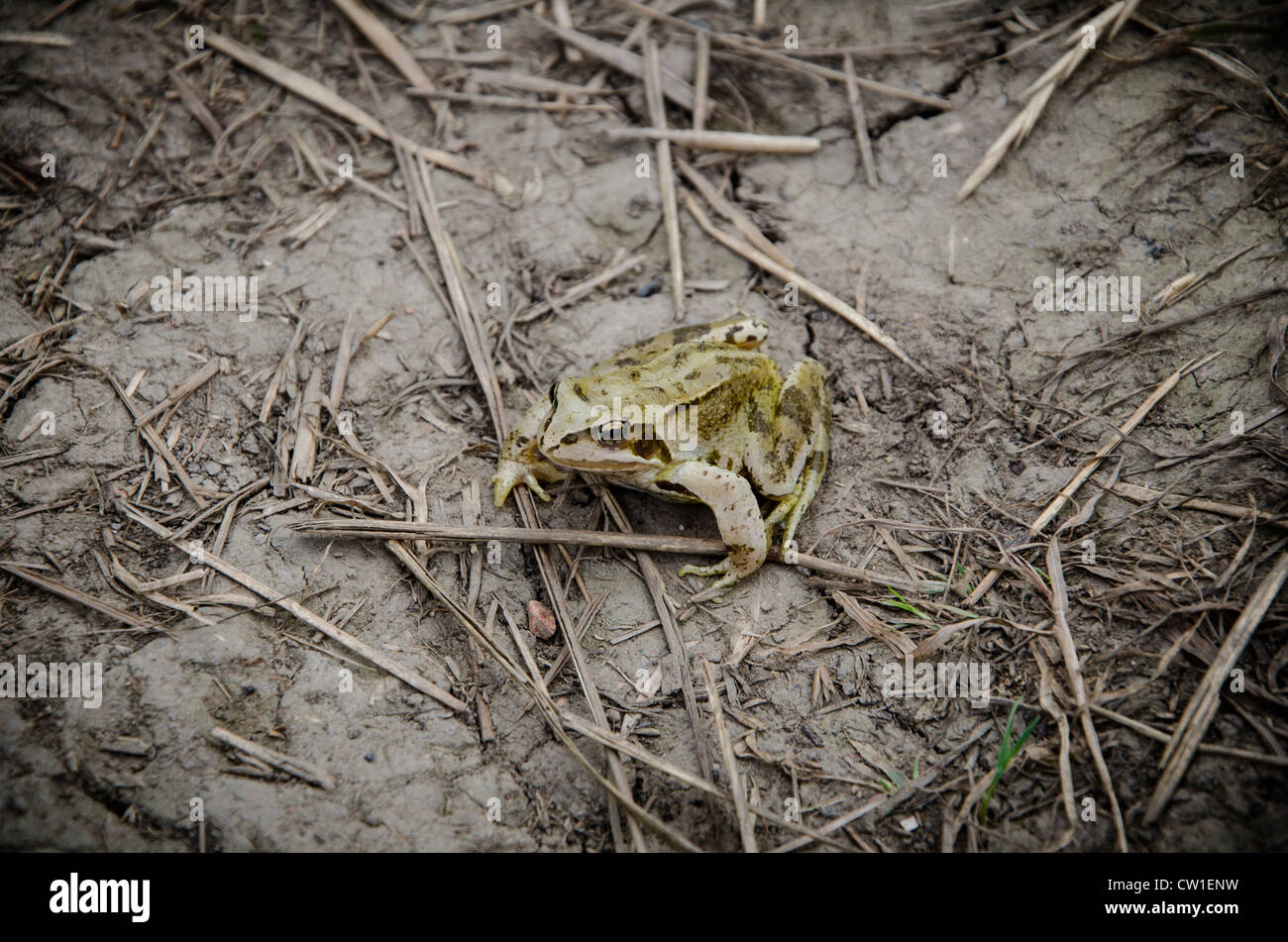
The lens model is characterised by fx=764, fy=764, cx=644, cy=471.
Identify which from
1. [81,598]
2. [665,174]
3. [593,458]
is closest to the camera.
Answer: [81,598]

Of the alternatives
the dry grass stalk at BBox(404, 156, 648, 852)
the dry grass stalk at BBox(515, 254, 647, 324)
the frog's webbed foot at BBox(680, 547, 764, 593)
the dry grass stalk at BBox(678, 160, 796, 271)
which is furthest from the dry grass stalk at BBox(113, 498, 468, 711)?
the dry grass stalk at BBox(678, 160, 796, 271)

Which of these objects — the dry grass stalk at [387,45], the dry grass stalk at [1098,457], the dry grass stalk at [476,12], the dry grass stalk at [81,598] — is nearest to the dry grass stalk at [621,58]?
the dry grass stalk at [476,12]

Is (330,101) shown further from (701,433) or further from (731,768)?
(731,768)

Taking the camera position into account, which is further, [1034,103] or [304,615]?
[1034,103]

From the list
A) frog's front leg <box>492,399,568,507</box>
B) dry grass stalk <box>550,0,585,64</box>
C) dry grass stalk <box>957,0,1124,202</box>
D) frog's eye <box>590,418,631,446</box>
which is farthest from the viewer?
dry grass stalk <box>550,0,585,64</box>

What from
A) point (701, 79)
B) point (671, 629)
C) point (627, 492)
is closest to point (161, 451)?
point (627, 492)

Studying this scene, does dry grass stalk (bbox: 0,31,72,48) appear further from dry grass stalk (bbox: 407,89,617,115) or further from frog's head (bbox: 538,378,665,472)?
frog's head (bbox: 538,378,665,472)
